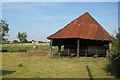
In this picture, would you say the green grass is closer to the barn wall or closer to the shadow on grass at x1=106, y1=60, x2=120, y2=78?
the shadow on grass at x1=106, y1=60, x2=120, y2=78

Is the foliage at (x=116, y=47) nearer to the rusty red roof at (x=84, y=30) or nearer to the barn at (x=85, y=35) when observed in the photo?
the barn at (x=85, y=35)

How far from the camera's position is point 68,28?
66.2ft

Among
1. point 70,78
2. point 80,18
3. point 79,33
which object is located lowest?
Answer: point 70,78

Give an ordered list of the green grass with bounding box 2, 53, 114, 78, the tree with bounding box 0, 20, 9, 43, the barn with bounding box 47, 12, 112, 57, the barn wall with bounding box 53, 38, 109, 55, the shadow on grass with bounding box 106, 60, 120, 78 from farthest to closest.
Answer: the tree with bounding box 0, 20, 9, 43
the barn wall with bounding box 53, 38, 109, 55
the barn with bounding box 47, 12, 112, 57
the shadow on grass with bounding box 106, 60, 120, 78
the green grass with bounding box 2, 53, 114, 78

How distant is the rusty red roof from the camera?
59.1 ft

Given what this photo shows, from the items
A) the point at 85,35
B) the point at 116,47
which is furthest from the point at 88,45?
the point at 116,47

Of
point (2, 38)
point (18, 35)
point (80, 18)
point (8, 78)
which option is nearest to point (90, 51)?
point (80, 18)

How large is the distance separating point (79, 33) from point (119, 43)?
36.7ft

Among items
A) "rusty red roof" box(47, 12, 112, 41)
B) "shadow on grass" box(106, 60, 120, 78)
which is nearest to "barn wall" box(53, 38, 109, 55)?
"rusty red roof" box(47, 12, 112, 41)

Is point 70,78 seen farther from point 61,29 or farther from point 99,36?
point 61,29

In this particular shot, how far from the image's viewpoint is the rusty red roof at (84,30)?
18016 mm

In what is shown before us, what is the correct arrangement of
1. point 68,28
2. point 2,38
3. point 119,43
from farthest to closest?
point 2,38, point 68,28, point 119,43

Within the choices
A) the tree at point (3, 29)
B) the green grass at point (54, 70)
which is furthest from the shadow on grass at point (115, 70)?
the tree at point (3, 29)

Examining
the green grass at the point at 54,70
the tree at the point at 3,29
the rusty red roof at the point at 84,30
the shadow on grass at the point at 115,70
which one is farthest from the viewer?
the tree at the point at 3,29
